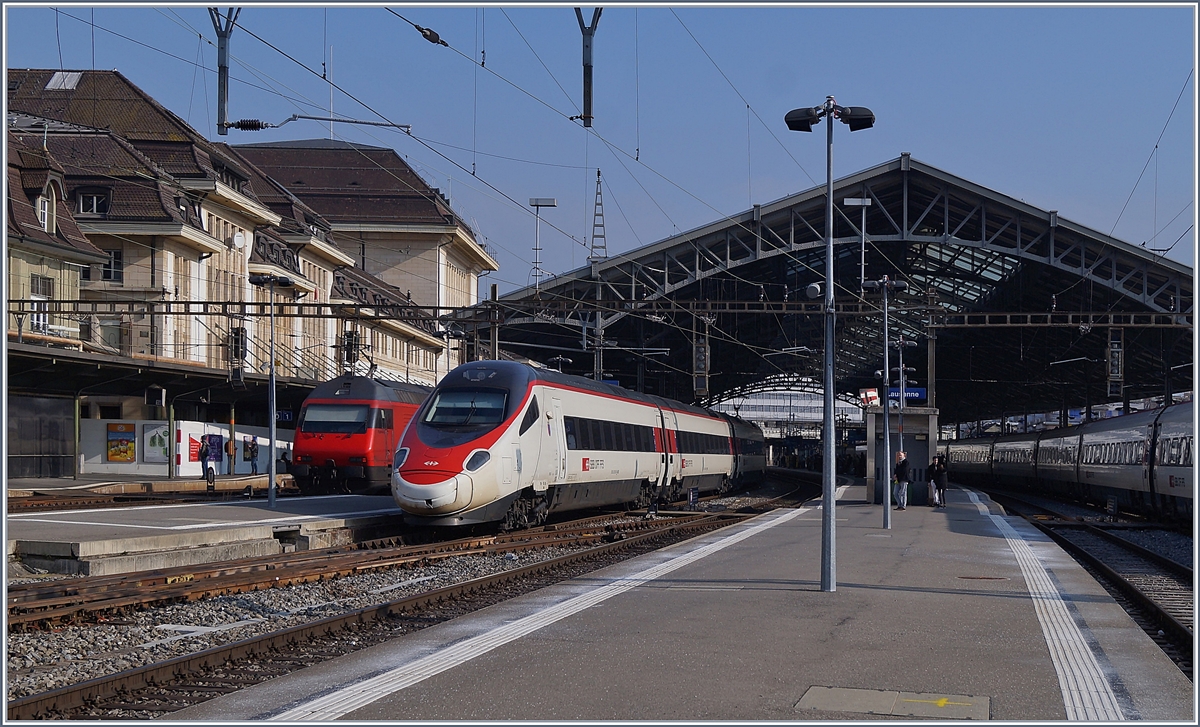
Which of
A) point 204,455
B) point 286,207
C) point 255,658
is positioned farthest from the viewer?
point 286,207

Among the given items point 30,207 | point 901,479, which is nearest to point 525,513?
point 901,479

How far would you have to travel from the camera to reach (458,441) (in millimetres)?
21875

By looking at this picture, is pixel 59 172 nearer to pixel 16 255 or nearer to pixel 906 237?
pixel 16 255

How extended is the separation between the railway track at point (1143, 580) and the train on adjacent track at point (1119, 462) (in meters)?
1.81

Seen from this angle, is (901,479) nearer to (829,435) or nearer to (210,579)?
(829,435)

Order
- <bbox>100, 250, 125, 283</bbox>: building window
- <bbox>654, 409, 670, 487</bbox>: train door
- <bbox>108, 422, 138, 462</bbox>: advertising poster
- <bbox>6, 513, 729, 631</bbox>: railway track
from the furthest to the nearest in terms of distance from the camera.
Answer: <bbox>100, 250, 125, 283</bbox>: building window, <bbox>108, 422, 138, 462</bbox>: advertising poster, <bbox>654, 409, 670, 487</bbox>: train door, <bbox>6, 513, 729, 631</bbox>: railway track

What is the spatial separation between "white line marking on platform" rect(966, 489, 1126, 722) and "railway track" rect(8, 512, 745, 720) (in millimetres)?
5947

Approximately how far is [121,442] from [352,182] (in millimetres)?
40421

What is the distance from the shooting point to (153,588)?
47.9ft

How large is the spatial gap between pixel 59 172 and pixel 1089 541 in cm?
3469

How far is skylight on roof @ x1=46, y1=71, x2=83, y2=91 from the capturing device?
5591 centimetres

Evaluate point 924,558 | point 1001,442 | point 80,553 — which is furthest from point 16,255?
point 1001,442

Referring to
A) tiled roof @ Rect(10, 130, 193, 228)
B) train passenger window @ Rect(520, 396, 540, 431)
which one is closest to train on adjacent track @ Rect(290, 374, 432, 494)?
train passenger window @ Rect(520, 396, 540, 431)

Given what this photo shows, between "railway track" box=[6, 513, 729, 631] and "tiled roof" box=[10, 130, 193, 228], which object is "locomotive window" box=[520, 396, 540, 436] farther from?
"tiled roof" box=[10, 130, 193, 228]
